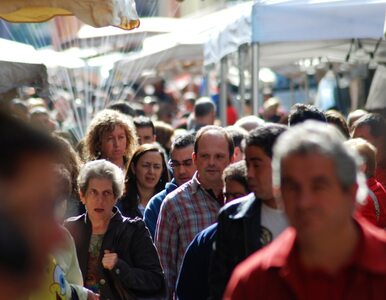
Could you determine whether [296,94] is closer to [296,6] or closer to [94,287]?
[296,6]

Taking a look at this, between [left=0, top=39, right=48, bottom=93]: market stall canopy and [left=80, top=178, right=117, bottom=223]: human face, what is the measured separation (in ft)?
12.8

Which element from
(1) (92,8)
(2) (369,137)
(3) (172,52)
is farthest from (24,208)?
(3) (172,52)

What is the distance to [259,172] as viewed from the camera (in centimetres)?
481

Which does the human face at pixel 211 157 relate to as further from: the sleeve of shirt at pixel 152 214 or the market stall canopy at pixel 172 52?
the market stall canopy at pixel 172 52

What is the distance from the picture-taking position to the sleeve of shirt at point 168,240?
24.0 feet

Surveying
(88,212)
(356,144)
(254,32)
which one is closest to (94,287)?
(88,212)

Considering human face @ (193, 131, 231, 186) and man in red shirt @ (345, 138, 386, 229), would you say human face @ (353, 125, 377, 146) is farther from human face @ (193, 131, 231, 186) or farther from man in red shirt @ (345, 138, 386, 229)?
human face @ (193, 131, 231, 186)

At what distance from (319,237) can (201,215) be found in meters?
4.00

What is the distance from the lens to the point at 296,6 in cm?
1294

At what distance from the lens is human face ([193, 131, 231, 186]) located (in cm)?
746

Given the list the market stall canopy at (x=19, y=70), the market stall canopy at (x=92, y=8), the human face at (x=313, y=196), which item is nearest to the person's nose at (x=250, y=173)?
the human face at (x=313, y=196)

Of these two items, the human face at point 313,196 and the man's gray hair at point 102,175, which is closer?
the human face at point 313,196

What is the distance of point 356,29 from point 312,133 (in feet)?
31.6

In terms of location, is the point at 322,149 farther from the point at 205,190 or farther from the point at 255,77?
the point at 255,77
